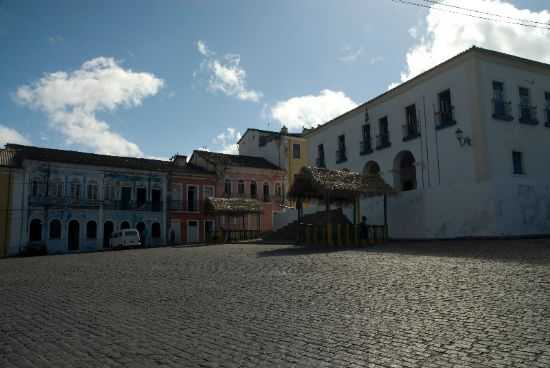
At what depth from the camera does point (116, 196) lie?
3462 cm

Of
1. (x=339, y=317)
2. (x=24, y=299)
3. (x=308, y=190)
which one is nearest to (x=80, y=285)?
(x=24, y=299)

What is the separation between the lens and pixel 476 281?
739 centimetres

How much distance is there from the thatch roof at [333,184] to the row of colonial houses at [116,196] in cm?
1088

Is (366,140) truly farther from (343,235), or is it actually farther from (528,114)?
(343,235)

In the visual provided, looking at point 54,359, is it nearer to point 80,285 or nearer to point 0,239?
point 80,285

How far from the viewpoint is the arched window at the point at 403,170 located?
25016 millimetres

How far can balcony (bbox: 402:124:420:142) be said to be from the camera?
23.4m

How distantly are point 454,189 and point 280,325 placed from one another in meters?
16.0

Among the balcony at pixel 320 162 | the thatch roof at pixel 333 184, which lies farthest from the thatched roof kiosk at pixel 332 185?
the balcony at pixel 320 162

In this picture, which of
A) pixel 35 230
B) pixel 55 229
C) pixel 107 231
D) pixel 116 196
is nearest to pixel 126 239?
pixel 107 231

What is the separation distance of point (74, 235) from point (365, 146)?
22.6 meters

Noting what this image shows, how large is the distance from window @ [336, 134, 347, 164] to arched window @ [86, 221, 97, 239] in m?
19.5

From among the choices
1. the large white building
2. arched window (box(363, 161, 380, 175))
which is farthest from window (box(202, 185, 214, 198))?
the large white building

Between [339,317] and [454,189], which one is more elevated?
[454,189]
